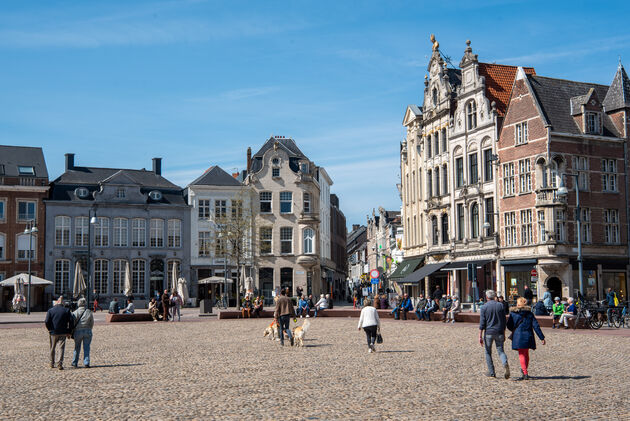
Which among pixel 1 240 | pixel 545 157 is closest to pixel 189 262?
pixel 1 240

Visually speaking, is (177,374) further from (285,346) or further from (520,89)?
(520,89)

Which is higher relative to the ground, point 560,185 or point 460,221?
point 560,185

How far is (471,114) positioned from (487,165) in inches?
154

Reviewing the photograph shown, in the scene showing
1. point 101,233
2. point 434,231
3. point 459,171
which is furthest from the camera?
point 101,233

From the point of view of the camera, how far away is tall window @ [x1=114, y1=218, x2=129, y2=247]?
64.6 metres

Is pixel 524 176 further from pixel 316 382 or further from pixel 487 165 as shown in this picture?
pixel 316 382

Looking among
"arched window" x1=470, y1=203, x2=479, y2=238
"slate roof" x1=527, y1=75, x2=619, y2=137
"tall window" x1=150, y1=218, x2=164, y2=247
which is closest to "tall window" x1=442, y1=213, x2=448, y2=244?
"arched window" x1=470, y1=203, x2=479, y2=238

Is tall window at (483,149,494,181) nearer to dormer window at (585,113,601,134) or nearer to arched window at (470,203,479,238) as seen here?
arched window at (470,203,479,238)

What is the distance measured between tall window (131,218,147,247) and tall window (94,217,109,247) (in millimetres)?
2098

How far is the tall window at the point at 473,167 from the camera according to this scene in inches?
2019

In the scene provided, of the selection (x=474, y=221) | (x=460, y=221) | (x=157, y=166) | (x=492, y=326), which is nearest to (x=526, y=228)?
(x=474, y=221)

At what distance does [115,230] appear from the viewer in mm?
64750

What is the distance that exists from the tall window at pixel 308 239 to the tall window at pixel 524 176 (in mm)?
24996

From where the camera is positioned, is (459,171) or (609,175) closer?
(609,175)
